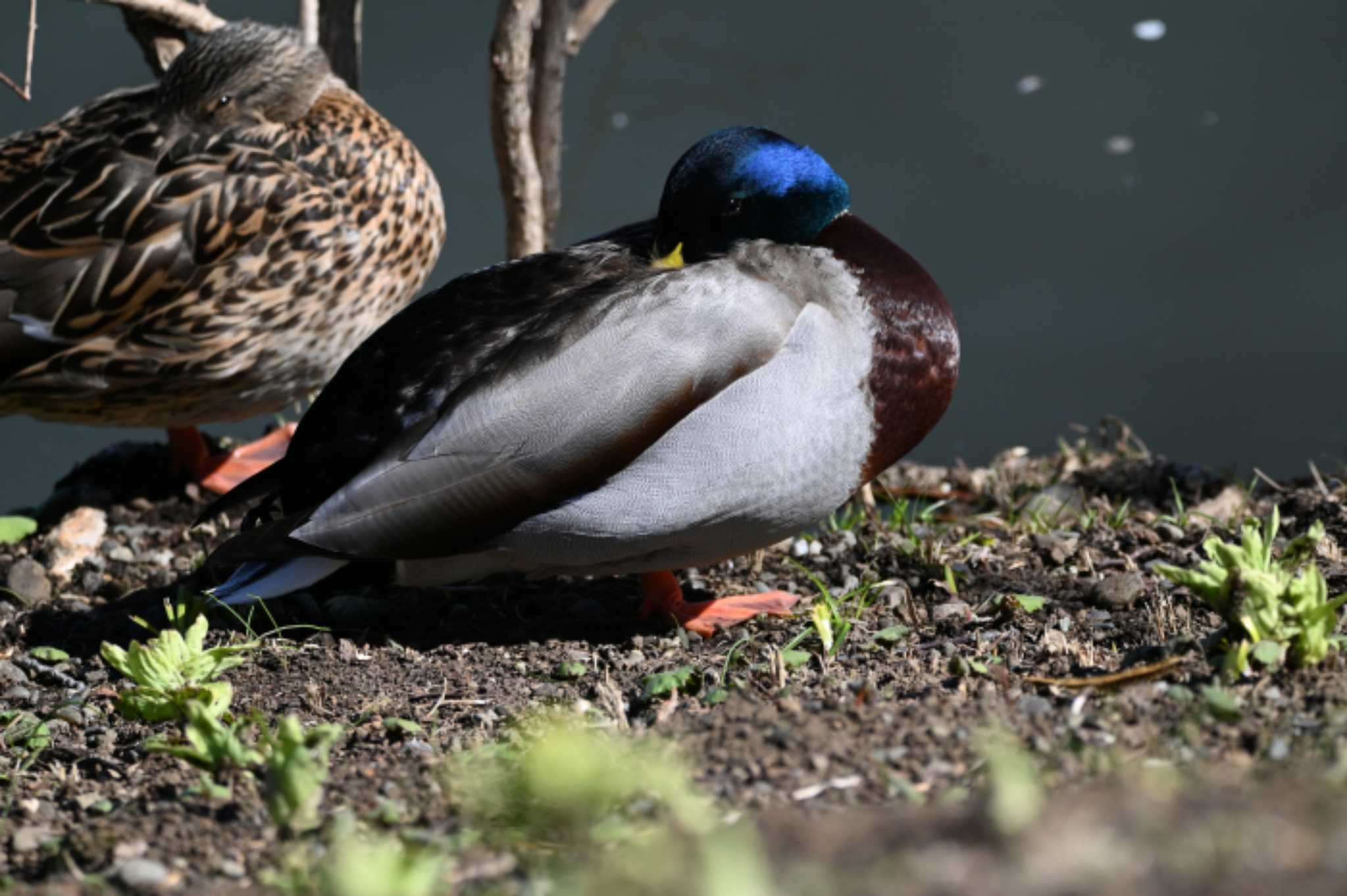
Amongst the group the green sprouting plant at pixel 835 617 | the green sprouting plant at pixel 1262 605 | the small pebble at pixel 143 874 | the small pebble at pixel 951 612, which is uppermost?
the green sprouting plant at pixel 1262 605

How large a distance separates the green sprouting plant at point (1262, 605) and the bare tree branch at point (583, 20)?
2943mm

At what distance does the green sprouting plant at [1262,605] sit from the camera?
2.44 m

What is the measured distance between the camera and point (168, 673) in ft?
9.45

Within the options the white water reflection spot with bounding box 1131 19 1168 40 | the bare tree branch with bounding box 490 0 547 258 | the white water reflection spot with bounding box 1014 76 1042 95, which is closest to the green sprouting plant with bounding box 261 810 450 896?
the bare tree branch with bounding box 490 0 547 258

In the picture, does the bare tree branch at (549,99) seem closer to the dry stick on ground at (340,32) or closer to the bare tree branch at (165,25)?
the dry stick on ground at (340,32)

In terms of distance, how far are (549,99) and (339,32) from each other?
0.85 m

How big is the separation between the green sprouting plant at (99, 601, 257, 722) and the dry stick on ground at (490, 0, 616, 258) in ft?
7.21

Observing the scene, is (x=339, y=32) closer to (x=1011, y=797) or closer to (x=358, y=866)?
(x=358, y=866)

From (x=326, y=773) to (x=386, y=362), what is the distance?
53.5 inches

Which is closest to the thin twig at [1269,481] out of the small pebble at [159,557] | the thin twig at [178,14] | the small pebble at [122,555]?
the small pebble at [159,557]

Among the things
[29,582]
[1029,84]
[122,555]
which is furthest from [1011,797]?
[1029,84]

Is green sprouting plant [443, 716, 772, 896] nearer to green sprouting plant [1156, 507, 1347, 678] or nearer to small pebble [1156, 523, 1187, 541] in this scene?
green sprouting plant [1156, 507, 1347, 678]

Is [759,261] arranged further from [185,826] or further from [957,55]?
[957,55]

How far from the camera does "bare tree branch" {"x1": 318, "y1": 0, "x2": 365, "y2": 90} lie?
525cm
